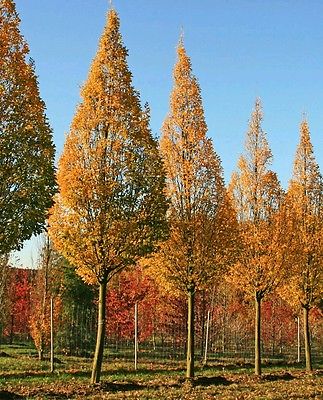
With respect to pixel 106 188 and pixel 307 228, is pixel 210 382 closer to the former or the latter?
pixel 106 188

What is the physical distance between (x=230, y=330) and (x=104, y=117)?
42.0m

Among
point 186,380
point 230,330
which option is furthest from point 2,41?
point 230,330

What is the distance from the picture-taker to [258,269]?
988 inches

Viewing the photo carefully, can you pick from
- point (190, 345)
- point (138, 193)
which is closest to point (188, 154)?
point (138, 193)

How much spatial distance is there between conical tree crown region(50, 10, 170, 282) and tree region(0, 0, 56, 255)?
8.63 feet

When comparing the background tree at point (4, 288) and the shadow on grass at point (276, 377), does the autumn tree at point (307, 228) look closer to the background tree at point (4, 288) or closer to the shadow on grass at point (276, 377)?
the shadow on grass at point (276, 377)

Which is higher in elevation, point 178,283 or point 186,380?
point 178,283

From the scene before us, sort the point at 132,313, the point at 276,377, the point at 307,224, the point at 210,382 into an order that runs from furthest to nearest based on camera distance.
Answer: the point at 132,313 → the point at 307,224 → the point at 276,377 → the point at 210,382

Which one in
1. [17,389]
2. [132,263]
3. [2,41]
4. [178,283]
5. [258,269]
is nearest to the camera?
[2,41]

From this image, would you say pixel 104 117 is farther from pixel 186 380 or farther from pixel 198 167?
pixel 186 380

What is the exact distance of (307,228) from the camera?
99.5ft

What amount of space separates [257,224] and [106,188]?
34.7 ft

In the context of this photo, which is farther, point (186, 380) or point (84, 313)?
point (84, 313)

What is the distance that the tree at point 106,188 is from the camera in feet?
57.7
